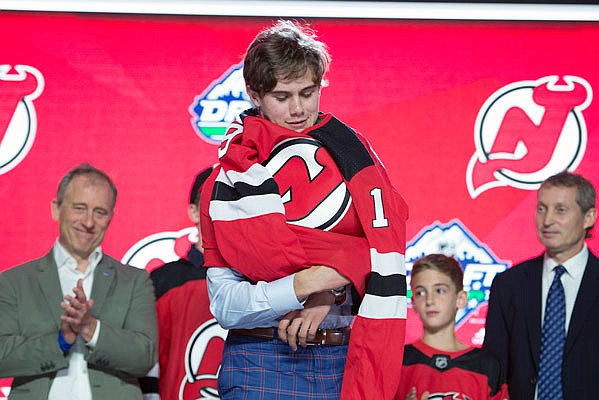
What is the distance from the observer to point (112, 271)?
357 centimetres

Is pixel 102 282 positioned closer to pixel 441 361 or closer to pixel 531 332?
pixel 441 361

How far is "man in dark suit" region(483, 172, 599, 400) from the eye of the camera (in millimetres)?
3576

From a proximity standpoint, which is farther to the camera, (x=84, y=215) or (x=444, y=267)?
(x=444, y=267)

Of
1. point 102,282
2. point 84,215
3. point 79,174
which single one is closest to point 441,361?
point 102,282

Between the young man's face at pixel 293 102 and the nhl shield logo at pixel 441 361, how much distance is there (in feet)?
6.18

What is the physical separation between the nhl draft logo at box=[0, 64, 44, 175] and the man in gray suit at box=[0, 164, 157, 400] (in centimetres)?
69

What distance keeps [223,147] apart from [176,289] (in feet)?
6.47

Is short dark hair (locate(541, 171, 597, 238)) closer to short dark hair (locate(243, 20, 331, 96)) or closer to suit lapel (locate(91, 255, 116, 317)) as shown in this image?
suit lapel (locate(91, 255, 116, 317))

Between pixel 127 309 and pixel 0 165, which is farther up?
pixel 0 165


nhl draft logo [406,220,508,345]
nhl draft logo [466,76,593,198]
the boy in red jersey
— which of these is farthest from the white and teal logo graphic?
the boy in red jersey

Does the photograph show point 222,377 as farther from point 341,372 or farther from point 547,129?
point 547,129

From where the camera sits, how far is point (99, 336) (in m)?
3.23

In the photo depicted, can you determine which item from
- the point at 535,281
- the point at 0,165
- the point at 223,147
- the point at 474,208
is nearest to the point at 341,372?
the point at 223,147

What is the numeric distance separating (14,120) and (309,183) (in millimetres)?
2723
